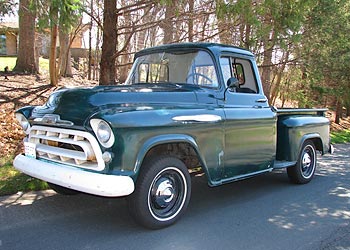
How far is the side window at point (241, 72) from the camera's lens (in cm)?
558

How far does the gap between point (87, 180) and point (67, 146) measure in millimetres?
758

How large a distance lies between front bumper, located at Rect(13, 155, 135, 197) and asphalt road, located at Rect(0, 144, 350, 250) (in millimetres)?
604

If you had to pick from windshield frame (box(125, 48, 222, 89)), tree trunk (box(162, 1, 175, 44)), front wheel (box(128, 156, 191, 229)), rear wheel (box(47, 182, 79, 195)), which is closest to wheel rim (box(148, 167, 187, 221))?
front wheel (box(128, 156, 191, 229))

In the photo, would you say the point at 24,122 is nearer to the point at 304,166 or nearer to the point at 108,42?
the point at 108,42

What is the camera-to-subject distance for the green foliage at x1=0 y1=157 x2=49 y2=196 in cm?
560

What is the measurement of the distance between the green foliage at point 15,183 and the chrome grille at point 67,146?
1.33 m

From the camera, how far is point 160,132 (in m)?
4.22

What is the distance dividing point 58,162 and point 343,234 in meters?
3.59

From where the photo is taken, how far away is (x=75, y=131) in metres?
4.00

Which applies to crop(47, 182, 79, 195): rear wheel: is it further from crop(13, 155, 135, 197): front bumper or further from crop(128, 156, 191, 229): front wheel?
crop(128, 156, 191, 229): front wheel

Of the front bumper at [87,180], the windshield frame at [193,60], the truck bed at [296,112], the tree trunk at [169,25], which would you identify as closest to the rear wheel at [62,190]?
the front bumper at [87,180]

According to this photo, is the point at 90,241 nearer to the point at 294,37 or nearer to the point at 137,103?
the point at 137,103

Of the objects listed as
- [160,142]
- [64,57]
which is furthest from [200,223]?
[64,57]

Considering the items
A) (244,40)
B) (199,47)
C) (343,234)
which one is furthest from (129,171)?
(244,40)
